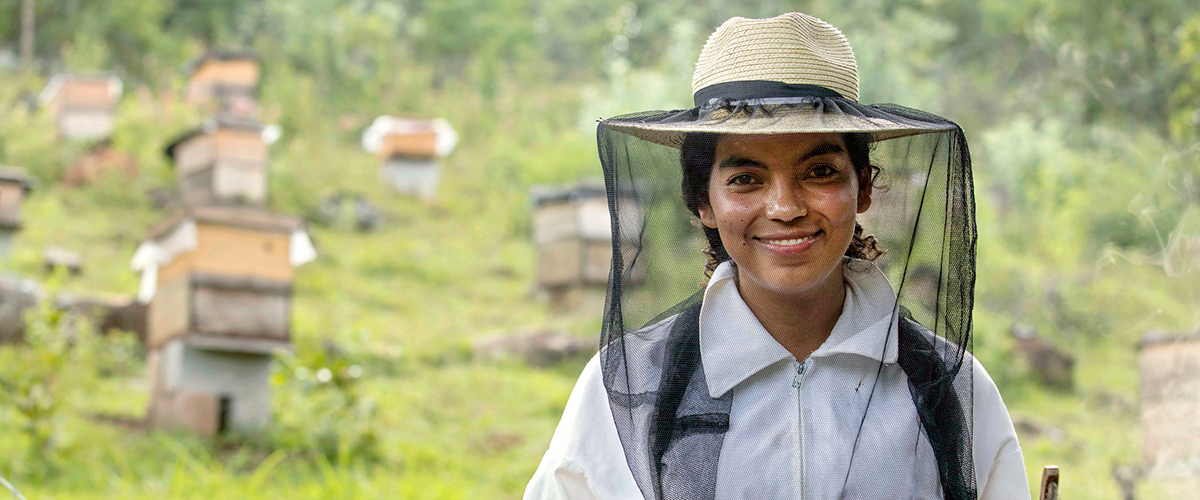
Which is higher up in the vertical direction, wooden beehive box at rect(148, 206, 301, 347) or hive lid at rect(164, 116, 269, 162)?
hive lid at rect(164, 116, 269, 162)

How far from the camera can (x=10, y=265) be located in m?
7.75

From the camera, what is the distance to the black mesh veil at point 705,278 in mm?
1618

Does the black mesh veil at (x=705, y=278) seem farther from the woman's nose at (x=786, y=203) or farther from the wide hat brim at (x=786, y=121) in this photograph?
the woman's nose at (x=786, y=203)

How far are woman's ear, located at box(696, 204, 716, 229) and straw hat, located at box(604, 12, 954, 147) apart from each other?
155mm

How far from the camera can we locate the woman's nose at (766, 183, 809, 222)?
5.32ft

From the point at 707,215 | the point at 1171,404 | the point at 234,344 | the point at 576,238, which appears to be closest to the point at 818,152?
the point at 707,215

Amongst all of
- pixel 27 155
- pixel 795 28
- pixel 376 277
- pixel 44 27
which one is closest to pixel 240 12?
pixel 44 27

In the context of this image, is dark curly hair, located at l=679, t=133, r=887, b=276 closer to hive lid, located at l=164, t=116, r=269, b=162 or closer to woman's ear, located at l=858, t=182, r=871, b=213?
woman's ear, located at l=858, t=182, r=871, b=213

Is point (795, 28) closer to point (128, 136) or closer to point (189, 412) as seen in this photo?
point (189, 412)

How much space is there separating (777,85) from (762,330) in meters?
0.38

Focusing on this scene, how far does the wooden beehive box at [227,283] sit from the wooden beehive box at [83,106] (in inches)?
291

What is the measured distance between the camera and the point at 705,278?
1848 millimetres

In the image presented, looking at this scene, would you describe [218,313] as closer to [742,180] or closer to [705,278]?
[705,278]

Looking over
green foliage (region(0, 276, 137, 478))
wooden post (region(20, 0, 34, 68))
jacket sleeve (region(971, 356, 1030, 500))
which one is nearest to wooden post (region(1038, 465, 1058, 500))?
jacket sleeve (region(971, 356, 1030, 500))
